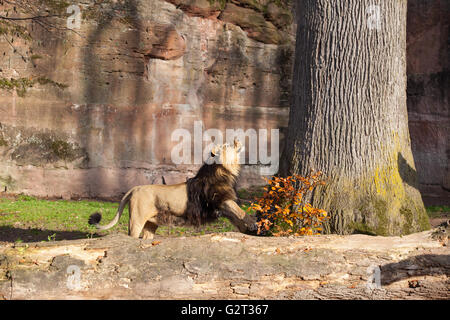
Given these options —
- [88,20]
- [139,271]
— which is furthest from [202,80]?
[139,271]

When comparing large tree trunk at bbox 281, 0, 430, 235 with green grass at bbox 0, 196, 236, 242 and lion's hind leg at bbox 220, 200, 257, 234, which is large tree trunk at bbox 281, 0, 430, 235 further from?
green grass at bbox 0, 196, 236, 242

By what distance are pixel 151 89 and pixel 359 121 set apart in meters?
8.11

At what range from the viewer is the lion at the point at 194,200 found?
598 centimetres

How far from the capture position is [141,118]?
40.7ft

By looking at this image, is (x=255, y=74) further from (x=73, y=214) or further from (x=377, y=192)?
(x=377, y=192)

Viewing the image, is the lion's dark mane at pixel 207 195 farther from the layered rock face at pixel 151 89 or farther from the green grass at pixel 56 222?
the layered rock face at pixel 151 89

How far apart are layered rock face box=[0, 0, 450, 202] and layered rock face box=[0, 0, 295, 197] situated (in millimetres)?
29

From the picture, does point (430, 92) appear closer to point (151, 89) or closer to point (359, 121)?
point (151, 89)

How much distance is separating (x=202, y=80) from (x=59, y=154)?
4.64m

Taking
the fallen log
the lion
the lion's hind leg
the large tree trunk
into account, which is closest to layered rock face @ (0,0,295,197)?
the lion

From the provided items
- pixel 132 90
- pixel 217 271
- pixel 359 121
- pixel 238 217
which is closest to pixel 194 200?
pixel 238 217

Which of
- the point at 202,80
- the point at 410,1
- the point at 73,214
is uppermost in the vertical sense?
the point at 410,1

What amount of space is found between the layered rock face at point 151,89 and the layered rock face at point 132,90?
0.09 ft

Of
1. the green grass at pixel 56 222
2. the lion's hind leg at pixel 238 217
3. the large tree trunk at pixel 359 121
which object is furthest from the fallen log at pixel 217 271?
the green grass at pixel 56 222
